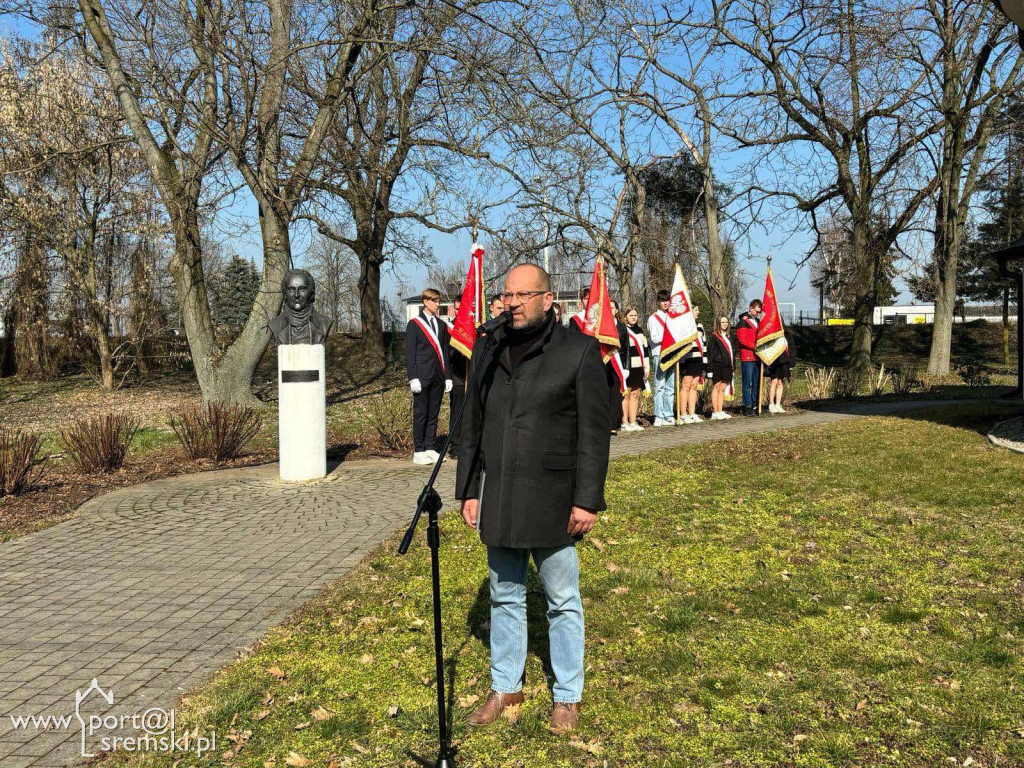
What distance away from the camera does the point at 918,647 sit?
5.18 meters

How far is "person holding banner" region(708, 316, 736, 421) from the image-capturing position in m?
16.0

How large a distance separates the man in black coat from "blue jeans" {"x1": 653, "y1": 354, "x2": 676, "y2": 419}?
11.8 meters

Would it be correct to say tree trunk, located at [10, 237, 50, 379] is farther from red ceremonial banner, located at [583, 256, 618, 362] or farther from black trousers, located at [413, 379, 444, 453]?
red ceremonial banner, located at [583, 256, 618, 362]

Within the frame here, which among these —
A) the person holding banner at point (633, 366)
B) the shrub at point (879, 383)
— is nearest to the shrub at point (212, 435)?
the person holding banner at point (633, 366)

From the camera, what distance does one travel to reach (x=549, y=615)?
4.28 m

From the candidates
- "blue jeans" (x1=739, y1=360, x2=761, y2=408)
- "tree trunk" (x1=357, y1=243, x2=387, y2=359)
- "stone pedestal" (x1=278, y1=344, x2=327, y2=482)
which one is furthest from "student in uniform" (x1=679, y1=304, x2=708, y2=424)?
"tree trunk" (x1=357, y1=243, x2=387, y2=359)

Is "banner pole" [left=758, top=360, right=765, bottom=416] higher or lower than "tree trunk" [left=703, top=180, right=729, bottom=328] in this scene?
lower

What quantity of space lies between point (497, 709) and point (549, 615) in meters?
0.53

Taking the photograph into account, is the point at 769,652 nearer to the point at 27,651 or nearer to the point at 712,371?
the point at 27,651

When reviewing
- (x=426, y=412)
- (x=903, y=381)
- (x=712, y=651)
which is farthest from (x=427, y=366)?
(x=903, y=381)

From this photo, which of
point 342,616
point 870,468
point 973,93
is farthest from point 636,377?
point 973,93

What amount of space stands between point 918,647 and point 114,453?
1028cm

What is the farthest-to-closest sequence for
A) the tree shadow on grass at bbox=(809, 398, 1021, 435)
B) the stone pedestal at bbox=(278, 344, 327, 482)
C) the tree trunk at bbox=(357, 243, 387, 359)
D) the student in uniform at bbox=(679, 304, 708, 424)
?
the tree trunk at bbox=(357, 243, 387, 359) → the student in uniform at bbox=(679, 304, 708, 424) → the tree shadow on grass at bbox=(809, 398, 1021, 435) → the stone pedestal at bbox=(278, 344, 327, 482)

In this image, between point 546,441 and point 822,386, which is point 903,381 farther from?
point 546,441
